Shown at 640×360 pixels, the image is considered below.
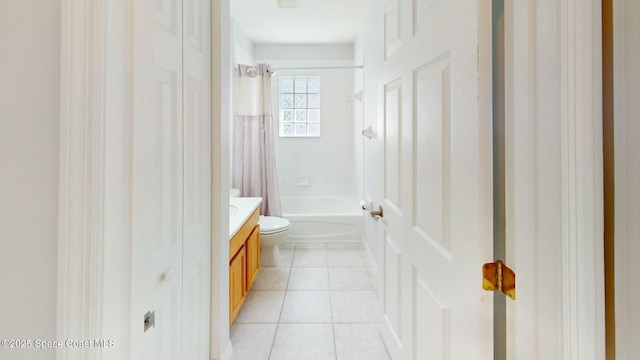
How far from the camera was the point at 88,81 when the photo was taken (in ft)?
1.56

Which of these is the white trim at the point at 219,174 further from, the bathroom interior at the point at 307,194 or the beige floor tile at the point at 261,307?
the beige floor tile at the point at 261,307

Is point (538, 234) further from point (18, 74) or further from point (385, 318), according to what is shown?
point (385, 318)

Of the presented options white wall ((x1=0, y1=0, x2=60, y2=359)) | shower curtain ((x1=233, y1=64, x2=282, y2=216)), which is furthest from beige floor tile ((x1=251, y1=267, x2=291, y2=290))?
white wall ((x1=0, y1=0, x2=60, y2=359))

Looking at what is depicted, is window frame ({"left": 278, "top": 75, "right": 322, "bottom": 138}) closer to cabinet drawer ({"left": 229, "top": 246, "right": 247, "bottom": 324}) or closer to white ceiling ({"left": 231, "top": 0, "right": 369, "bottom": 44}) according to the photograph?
white ceiling ({"left": 231, "top": 0, "right": 369, "bottom": 44})

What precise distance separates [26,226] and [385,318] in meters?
1.56

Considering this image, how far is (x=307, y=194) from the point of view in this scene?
4551mm

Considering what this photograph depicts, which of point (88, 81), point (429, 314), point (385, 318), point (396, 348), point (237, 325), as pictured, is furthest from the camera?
point (237, 325)

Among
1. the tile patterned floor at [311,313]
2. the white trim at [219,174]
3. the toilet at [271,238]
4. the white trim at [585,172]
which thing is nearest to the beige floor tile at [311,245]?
the tile patterned floor at [311,313]

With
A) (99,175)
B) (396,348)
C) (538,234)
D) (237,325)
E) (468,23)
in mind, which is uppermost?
(468,23)

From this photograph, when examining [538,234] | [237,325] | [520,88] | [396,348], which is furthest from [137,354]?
[237,325]

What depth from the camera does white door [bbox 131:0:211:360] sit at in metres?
0.97

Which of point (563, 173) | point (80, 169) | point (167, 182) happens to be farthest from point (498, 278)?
point (167, 182)

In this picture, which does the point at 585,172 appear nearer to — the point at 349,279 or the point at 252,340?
the point at 252,340

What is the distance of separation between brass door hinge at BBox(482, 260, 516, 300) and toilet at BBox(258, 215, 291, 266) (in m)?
2.28
